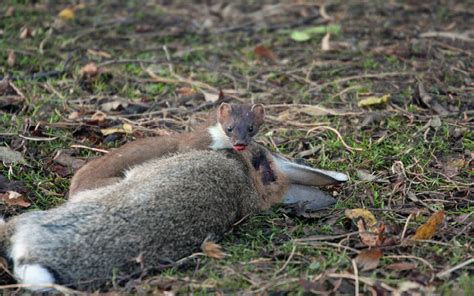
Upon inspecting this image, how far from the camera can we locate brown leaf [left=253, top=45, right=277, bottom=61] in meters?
10.1

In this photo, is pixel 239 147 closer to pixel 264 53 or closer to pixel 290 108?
pixel 290 108

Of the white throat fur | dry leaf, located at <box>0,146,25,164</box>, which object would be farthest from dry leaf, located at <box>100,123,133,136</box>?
the white throat fur

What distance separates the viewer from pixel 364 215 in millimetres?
6109

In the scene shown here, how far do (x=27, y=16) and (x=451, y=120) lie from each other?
6.05 metres

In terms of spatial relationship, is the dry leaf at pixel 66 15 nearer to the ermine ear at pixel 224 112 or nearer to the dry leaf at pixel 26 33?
the dry leaf at pixel 26 33

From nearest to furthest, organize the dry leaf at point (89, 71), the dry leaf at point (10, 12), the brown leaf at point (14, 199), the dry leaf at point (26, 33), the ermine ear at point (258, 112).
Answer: the brown leaf at point (14, 199) → the ermine ear at point (258, 112) → the dry leaf at point (89, 71) → the dry leaf at point (26, 33) → the dry leaf at point (10, 12)

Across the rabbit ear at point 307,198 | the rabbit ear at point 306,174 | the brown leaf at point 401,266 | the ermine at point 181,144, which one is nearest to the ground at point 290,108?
the brown leaf at point 401,266

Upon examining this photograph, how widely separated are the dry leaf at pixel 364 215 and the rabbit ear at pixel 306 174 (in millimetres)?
325

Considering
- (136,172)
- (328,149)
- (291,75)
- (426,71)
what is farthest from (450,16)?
(136,172)

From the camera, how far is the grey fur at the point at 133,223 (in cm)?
512

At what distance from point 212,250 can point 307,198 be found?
136cm

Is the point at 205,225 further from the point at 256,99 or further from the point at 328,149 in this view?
the point at 256,99

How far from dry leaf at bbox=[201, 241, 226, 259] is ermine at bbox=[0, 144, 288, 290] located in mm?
64

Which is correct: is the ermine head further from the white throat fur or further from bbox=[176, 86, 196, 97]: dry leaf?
bbox=[176, 86, 196, 97]: dry leaf
